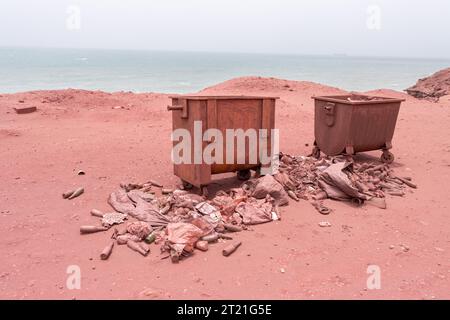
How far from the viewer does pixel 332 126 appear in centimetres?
710

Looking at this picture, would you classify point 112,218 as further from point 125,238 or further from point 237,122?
point 237,122

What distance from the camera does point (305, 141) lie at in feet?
31.4

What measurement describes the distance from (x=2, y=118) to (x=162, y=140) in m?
6.19

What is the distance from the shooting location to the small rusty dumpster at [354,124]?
22.2 ft

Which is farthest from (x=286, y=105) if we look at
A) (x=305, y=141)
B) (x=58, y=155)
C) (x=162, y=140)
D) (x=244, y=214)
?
(x=244, y=214)

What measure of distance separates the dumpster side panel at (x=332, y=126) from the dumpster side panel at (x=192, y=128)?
9.51 feet

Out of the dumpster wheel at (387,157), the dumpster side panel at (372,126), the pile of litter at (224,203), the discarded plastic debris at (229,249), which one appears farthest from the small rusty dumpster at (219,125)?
the dumpster wheel at (387,157)

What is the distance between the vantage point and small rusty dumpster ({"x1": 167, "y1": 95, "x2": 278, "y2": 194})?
514 centimetres

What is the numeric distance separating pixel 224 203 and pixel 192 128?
1127mm

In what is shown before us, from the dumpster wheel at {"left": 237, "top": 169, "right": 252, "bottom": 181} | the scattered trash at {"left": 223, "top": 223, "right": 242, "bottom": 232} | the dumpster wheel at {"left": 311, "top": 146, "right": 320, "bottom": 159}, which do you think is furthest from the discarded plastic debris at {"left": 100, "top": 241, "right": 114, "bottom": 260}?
Result: the dumpster wheel at {"left": 311, "top": 146, "right": 320, "bottom": 159}

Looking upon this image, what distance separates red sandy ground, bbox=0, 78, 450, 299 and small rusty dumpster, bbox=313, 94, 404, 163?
28.4 inches

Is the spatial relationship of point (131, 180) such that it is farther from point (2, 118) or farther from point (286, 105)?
point (286, 105)

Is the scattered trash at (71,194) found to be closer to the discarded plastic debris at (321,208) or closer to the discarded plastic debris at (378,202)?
the discarded plastic debris at (321,208)

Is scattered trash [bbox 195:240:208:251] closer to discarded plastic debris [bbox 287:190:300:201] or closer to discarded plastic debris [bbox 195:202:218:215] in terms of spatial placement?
discarded plastic debris [bbox 195:202:218:215]
